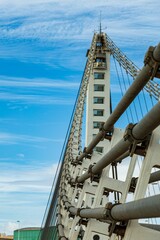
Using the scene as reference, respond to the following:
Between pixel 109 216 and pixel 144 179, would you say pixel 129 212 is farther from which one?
pixel 109 216

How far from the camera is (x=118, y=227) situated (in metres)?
5.24

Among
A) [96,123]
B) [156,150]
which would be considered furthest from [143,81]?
[96,123]

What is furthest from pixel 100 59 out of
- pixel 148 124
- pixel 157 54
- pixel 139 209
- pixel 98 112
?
pixel 139 209

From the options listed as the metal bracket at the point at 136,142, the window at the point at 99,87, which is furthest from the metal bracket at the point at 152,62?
the window at the point at 99,87

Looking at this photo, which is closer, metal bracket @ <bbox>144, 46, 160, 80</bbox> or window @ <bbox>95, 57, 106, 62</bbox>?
metal bracket @ <bbox>144, 46, 160, 80</bbox>

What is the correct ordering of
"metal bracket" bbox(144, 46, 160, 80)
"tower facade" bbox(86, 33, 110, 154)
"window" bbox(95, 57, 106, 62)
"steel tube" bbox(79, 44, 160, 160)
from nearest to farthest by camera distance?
1. "metal bracket" bbox(144, 46, 160, 80)
2. "steel tube" bbox(79, 44, 160, 160)
3. "tower facade" bbox(86, 33, 110, 154)
4. "window" bbox(95, 57, 106, 62)

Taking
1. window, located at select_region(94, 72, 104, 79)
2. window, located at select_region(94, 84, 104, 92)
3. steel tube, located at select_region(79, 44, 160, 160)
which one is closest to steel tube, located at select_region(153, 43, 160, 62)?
steel tube, located at select_region(79, 44, 160, 160)

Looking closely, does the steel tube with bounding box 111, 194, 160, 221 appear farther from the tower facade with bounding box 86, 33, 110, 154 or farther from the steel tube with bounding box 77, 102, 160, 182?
the tower facade with bounding box 86, 33, 110, 154

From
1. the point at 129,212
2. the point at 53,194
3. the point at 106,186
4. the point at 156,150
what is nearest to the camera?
the point at 129,212

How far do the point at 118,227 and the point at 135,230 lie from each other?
0.33m

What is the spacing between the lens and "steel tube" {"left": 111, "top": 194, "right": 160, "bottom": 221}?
12.0 feet

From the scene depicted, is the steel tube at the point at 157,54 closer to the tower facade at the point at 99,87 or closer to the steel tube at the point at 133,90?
the steel tube at the point at 133,90

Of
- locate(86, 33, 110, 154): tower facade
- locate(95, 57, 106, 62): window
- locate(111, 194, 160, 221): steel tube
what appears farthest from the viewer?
locate(95, 57, 106, 62): window

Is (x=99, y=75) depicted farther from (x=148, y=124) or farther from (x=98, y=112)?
(x=148, y=124)
